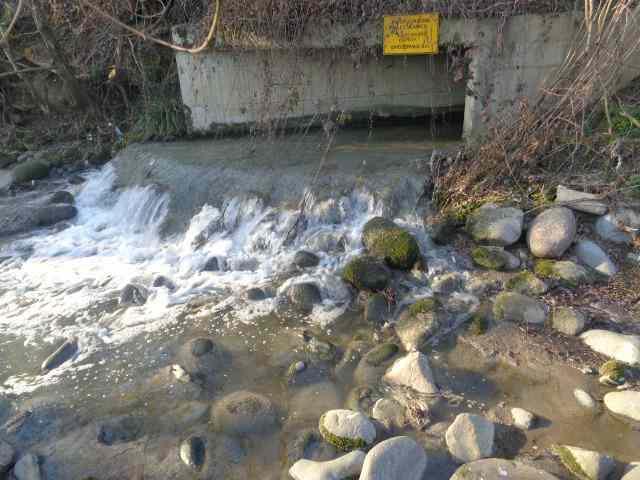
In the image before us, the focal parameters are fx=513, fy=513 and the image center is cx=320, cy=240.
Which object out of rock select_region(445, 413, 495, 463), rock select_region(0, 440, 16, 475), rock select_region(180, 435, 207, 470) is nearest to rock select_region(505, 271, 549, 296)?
rock select_region(445, 413, 495, 463)

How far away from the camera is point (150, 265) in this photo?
5.55m

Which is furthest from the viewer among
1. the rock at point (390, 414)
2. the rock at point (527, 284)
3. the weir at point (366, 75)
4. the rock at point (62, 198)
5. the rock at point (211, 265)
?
the rock at point (62, 198)

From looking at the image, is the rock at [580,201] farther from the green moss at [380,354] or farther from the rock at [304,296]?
the rock at [304,296]

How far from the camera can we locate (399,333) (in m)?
4.02

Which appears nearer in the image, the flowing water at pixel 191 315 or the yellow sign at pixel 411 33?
the flowing water at pixel 191 315

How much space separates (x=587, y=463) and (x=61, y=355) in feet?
12.1

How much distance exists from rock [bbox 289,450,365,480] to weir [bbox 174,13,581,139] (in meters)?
4.23

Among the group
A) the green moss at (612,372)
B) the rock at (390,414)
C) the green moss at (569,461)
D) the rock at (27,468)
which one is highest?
the green moss at (612,372)

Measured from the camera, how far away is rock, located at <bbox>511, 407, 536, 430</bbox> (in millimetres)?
3047

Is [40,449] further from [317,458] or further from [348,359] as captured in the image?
[348,359]

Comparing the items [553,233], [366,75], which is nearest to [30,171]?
[366,75]

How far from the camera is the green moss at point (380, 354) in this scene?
3736mm

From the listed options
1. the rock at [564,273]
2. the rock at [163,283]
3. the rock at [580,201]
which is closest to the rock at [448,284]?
the rock at [564,273]

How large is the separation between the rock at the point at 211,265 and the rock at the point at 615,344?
341cm
